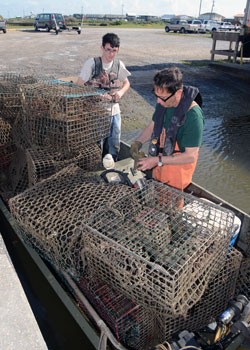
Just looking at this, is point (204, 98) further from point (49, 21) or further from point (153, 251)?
point (49, 21)

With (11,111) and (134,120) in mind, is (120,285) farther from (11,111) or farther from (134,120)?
(134,120)

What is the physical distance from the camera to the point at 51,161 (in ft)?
10.7

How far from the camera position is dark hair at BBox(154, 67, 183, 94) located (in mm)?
2639

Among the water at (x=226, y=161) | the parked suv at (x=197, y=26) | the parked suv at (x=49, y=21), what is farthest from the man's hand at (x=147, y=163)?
the parked suv at (x=197, y=26)

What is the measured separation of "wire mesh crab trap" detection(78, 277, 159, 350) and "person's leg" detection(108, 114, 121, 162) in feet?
7.98

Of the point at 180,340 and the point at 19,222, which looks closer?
the point at 180,340

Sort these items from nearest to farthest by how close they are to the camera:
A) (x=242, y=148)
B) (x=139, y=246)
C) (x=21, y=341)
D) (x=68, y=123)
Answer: (x=21, y=341)
(x=139, y=246)
(x=68, y=123)
(x=242, y=148)

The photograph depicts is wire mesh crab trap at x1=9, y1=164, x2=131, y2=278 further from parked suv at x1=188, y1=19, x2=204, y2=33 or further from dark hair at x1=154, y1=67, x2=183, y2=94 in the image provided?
parked suv at x1=188, y1=19, x2=204, y2=33

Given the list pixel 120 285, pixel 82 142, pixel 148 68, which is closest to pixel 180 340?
pixel 120 285

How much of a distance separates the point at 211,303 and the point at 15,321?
5.28ft

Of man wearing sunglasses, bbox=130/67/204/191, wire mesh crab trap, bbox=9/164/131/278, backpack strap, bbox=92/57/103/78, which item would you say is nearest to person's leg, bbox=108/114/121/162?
backpack strap, bbox=92/57/103/78

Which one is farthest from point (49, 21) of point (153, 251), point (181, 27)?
point (153, 251)

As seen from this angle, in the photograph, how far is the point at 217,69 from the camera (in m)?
16.0

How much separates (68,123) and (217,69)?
A: 49.3 ft
